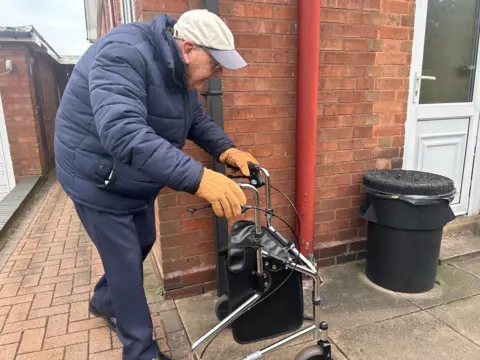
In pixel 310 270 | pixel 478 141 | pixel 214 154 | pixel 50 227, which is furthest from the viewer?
pixel 50 227

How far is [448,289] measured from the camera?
297 centimetres

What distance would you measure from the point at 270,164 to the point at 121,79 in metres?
1.59

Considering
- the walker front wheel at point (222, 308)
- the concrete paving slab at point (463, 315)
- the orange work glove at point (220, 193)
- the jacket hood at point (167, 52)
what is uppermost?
the jacket hood at point (167, 52)

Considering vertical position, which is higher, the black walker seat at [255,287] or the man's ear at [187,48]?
the man's ear at [187,48]

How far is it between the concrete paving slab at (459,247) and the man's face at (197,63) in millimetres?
2758

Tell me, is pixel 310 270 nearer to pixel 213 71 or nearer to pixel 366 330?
pixel 366 330

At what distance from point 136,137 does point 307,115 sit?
1.66 metres

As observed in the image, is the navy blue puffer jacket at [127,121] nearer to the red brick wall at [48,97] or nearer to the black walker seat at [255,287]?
the black walker seat at [255,287]

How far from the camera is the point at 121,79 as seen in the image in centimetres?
156

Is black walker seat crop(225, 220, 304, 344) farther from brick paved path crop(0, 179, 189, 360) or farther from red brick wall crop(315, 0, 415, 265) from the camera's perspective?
red brick wall crop(315, 0, 415, 265)

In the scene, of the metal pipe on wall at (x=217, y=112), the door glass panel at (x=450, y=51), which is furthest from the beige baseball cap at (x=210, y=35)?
the door glass panel at (x=450, y=51)

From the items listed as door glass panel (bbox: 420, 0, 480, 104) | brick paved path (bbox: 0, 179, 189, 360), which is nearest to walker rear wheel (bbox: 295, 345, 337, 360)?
brick paved path (bbox: 0, 179, 189, 360)

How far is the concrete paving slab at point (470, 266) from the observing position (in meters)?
3.23

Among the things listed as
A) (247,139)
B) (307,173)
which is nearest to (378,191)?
(307,173)
